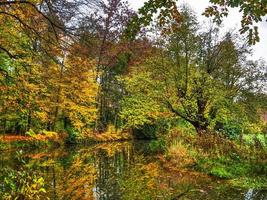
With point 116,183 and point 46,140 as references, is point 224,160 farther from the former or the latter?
point 46,140

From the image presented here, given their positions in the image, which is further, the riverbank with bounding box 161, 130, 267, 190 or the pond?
the riverbank with bounding box 161, 130, 267, 190

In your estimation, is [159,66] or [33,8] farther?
[159,66]

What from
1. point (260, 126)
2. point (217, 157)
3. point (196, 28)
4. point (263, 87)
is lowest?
point (217, 157)

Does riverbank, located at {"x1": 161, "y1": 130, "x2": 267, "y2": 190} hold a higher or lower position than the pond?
higher

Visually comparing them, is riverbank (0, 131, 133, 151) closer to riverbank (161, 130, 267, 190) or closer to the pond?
the pond

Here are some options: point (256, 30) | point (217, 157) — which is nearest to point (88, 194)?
point (217, 157)

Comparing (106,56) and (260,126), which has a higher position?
(106,56)

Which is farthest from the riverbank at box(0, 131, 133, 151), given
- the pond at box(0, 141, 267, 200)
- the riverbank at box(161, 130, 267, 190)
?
the riverbank at box(161, 130, 267, 190)

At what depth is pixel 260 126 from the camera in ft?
68.5

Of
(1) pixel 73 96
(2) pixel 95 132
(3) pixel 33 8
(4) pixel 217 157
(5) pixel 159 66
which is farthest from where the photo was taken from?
(2) pixel 95 132

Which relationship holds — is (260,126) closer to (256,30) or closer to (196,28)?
(196,28)

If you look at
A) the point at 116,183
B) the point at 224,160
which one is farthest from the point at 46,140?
the point at 224,160

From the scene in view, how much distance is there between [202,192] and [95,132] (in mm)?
23992

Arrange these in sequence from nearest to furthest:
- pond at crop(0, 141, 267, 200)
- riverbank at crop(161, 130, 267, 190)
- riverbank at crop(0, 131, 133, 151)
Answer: pond at crop(0, 141, 267, 200) → riverbank at crop(161, 130, 267, 190) → riverbank at crop(0, 131, 133, 151)
